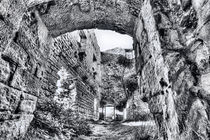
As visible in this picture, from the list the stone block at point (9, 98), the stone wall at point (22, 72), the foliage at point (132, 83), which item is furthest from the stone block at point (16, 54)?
the foliage at point (132, 83)

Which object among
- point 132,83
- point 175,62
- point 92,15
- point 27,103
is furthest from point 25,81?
point 132,83

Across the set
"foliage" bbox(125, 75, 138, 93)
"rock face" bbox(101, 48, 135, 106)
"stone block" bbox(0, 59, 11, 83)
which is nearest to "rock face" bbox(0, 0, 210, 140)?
"stone block" bbox(0, 59, 11, 83)

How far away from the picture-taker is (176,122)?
116 centimetres

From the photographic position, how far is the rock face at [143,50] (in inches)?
39.7

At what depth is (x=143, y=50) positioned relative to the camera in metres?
1.81

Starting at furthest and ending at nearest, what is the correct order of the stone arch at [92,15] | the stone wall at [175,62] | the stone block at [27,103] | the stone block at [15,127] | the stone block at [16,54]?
the stone arch at [92,15], the stone block at [27,103], the stone block at [16,54], the stone block at [15,127], the stone wall at [175,62]

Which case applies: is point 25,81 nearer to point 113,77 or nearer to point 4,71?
point 4,71

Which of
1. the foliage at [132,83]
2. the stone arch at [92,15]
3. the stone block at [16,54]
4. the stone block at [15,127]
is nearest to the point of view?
the stone block at [15,127]

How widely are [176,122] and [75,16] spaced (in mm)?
1830

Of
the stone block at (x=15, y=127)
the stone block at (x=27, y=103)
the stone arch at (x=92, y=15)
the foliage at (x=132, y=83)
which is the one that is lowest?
the stone block at (x=15, y=127)

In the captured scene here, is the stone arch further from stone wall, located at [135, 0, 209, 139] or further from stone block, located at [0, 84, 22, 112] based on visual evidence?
stone block, located at [0, 84, 22, 112]

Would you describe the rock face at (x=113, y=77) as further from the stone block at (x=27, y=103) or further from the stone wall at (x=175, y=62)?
the stone wall at (x=175, y=62)

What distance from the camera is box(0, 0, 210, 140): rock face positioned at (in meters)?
1.01

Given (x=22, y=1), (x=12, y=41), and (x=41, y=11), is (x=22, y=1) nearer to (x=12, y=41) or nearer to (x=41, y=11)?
(x=41, y=11)
